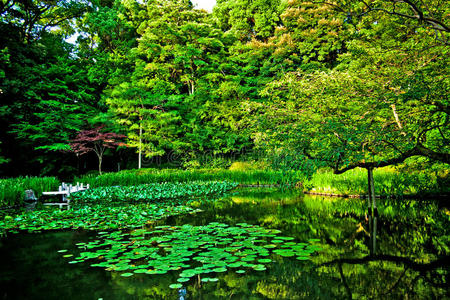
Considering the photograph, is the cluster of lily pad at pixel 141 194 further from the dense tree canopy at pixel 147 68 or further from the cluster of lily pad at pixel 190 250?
the cluster of lily pad at pixel 190 250

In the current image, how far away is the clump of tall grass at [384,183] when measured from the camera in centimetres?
707

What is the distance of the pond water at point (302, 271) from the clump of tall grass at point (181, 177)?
22.0 ft

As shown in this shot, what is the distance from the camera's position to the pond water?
2342 millimetres

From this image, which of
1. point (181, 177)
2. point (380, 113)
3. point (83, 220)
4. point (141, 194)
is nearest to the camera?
point (83, 220)

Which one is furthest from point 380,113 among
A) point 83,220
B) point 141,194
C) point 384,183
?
point 141,194

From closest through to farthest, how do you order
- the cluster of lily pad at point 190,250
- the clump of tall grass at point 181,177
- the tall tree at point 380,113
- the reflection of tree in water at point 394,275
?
the reflection of tree in water at point 394,275
the cluster of lily pad at point 190,250
the tall tree at point 380,113
the clump of tall grass at point 181,177

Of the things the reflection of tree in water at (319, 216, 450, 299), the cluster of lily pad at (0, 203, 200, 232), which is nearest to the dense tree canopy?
the cluster of lily pad at (0, 203, 200, 232)

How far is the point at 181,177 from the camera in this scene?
489 inches

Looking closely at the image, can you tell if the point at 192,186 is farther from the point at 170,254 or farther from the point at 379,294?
the point at 379,294

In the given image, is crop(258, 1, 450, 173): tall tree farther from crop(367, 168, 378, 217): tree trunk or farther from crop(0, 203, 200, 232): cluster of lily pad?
crop(0, 203, 200, 232): cluster of lily pad

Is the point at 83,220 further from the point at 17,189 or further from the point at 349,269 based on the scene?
the point at 349,269

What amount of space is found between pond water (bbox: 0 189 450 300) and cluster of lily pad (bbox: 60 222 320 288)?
0.31 ft

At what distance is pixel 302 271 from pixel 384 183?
6187 mm

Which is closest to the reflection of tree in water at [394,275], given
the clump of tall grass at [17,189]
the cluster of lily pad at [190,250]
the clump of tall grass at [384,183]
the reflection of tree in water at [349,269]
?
the reflection of tree in water at [349,269]
